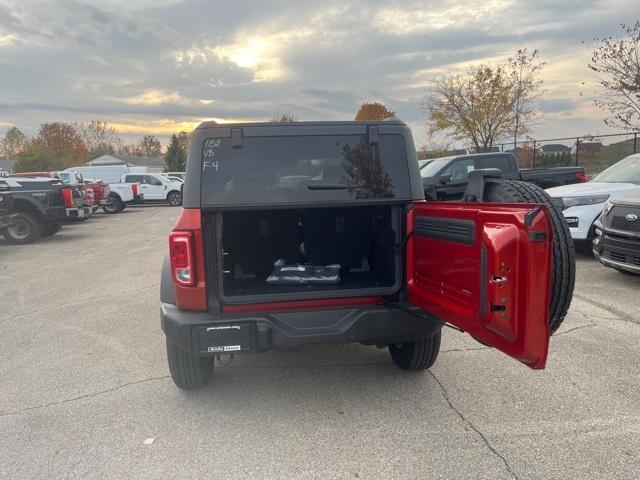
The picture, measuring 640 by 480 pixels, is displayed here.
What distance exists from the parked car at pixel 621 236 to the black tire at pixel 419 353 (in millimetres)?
3710

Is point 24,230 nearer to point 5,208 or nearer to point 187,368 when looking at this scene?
point 5,208

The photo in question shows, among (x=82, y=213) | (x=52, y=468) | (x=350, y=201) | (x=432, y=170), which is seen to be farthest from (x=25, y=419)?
(x=82, y=213)

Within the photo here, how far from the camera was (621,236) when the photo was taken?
636cm

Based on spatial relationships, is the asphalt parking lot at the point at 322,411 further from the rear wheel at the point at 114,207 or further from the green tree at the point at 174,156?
the green tree at the point at 174,156

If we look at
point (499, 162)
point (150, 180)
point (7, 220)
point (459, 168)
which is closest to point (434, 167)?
point (459, 168)

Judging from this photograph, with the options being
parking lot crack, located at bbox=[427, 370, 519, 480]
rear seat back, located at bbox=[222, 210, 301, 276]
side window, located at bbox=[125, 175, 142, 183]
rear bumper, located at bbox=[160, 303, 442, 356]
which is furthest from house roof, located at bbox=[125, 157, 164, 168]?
parking lot crack, located at bbox=[427, 370, 519, 480]

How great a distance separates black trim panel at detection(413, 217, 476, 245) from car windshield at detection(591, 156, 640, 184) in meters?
6.82

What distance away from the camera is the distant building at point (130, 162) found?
2967 inches

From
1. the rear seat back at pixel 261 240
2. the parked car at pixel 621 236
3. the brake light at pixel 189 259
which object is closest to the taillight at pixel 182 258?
the brake light at pixel 189 259

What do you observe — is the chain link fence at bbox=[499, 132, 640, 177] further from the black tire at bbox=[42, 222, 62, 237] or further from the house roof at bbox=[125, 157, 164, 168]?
the house roof at bbox=[125, 157, 164, 168]

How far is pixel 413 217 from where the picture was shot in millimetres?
3447

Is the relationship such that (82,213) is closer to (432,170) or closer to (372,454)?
(432,170)

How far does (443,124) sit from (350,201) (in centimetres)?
2808

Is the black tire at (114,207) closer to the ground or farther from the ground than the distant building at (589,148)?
closer to the ground
